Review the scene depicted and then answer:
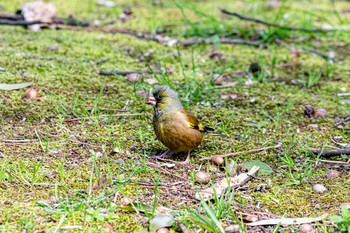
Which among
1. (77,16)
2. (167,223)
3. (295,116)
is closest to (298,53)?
(295,116)

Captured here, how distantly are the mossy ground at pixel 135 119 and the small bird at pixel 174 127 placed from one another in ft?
0.48

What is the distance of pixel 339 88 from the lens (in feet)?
18.3

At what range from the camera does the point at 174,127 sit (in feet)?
12.9

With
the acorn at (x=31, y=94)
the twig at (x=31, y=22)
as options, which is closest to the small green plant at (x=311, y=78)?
the acorn at (x=31, y=94)

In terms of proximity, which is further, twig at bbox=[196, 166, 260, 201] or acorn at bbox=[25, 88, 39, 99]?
acorn at bbox=[25, 88, 39, 99]

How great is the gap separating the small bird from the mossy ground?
15cm

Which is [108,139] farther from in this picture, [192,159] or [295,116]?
[295,116]

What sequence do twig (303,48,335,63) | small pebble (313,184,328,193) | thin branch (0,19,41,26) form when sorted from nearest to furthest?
small pebble (313,184,328,193)
twig (303,48,335,63)
thin branch (0,19,41,26)

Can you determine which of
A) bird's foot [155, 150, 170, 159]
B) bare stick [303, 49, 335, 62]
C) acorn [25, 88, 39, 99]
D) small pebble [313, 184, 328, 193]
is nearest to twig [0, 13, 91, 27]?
acorn [25, 88, 39, 99]

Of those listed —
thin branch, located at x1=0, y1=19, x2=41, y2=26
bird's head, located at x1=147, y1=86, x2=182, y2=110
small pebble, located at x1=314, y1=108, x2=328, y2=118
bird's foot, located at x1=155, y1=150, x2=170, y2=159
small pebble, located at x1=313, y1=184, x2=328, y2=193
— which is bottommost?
small pebble, located at x1=314, y1=108, x2=328, y2=118

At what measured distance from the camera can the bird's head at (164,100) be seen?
4.05 meters

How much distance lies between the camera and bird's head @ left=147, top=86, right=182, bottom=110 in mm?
4049

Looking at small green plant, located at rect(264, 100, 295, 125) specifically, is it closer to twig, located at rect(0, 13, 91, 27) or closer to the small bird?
the small bird

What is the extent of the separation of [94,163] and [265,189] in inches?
43.0
